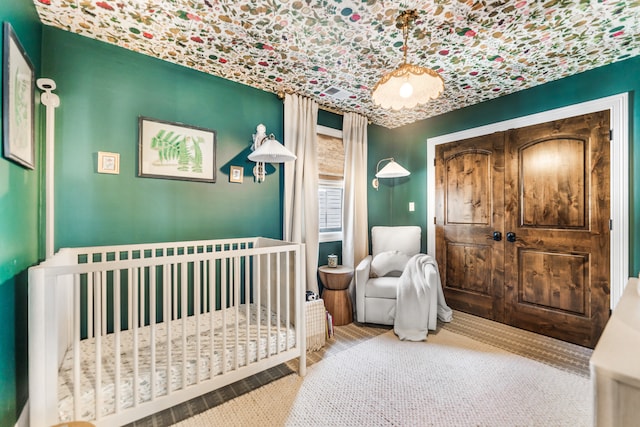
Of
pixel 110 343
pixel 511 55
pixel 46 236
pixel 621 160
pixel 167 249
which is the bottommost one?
pixel 110 343

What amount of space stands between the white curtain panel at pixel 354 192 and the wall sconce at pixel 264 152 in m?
1.12

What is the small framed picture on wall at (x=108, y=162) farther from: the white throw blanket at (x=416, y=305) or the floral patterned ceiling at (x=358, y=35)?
the white throw blanket at (x=416, y=305)

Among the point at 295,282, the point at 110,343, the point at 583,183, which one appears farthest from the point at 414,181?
the point at 110,343

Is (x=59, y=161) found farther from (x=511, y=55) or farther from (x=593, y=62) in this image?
(x=593, y=62)

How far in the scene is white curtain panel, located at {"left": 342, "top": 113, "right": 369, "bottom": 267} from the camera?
3.37 metres

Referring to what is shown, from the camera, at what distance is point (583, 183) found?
241 centimetres

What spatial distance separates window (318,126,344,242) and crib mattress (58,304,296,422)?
1.59 metres

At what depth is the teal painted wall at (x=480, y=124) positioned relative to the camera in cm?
219

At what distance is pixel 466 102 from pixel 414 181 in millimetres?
1092

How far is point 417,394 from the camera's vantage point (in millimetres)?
1752

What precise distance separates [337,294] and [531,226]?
2.07m

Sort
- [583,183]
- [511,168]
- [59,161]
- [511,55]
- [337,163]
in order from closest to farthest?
[59,161] < [511,55] < [583,183] < [511,168] < [337,163]

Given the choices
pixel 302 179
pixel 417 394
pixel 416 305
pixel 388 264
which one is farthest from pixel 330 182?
pixel 417 394

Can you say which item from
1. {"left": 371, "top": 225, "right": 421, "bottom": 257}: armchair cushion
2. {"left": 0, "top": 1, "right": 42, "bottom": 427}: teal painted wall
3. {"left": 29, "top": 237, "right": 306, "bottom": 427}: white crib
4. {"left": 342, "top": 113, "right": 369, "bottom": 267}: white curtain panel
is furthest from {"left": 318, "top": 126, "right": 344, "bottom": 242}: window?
{"left": 0, "top": 1, "right": 42, "bottom": 427}: teal painted wall
